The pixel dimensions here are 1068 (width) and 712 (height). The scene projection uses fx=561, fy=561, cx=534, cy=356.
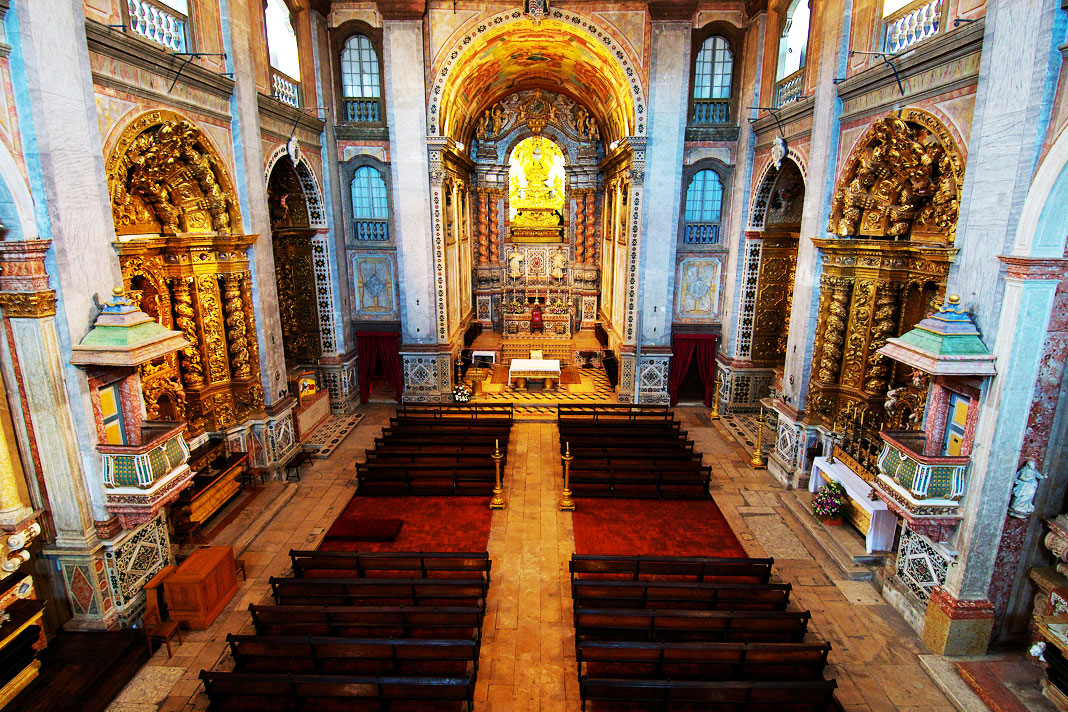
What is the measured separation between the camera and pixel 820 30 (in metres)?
11.9

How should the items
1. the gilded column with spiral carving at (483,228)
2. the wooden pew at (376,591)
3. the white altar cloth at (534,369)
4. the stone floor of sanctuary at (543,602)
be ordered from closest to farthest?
the stone floor of sanctuary at (543,602) < the wooden pew at (376,591) < the white altar cloth at (534,369) < the gilded column with spiral carving at (483,228)

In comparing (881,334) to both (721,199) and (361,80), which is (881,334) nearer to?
(721,199)

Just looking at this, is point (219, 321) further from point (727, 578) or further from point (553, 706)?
point (727, 578)

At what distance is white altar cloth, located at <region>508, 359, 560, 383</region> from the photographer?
62.0ft

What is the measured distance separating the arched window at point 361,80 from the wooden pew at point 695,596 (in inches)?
580

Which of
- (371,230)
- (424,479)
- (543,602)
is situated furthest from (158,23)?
(543,602)

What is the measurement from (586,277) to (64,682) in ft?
70.0

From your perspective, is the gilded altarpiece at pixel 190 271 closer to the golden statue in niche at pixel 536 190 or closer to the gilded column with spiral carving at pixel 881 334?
the gilded column with spiral carving at pixel 881 334

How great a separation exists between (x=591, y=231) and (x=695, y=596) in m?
19.3

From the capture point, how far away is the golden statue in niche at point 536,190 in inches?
972

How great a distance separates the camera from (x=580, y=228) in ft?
82.5

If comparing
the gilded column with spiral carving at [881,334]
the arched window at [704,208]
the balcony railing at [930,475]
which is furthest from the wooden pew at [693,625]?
the arched window at [704,208]

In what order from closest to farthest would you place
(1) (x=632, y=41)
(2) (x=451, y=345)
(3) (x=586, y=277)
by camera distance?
1. (1) (x=632, y=41)
2. (2) (x=451, y=345)
3. (3) (x=586, y=277)

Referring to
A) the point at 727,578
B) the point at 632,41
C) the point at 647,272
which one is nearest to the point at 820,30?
the point at 632,41
